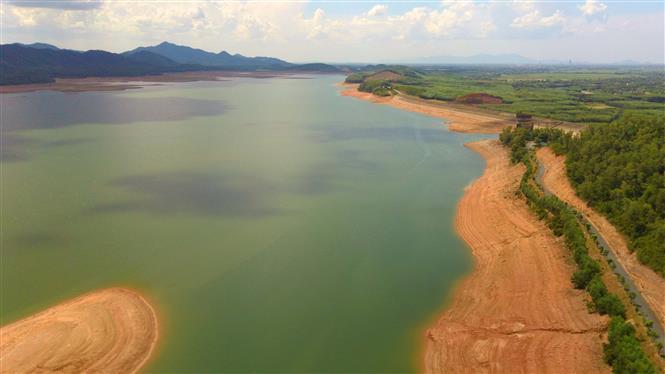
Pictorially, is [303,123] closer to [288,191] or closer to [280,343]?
[288,191]

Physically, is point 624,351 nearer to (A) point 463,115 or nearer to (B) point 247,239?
(B) point 247,239

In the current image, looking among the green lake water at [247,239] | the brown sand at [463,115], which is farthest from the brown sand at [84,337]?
the brown sand at [463,115]

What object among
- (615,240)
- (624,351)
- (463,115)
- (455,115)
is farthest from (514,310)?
(455,115)

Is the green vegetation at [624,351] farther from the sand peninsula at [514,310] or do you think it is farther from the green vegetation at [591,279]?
the sand peninsula at [514,310]

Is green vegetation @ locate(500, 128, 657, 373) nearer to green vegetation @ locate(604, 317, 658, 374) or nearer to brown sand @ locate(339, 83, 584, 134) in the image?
green vegetation @ locate(604, 317, 658, 374)

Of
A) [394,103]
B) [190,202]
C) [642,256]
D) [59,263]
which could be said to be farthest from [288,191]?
[394,103]

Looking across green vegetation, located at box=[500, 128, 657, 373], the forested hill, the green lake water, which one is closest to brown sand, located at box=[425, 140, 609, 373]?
green vegetation, located at box=[500, 128, 657, 373]
